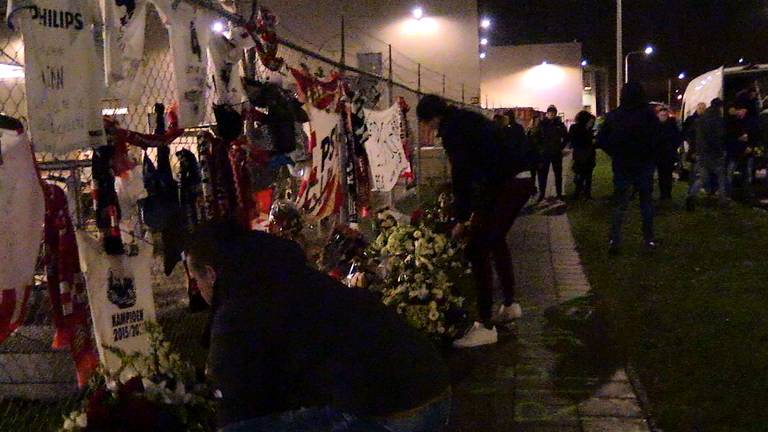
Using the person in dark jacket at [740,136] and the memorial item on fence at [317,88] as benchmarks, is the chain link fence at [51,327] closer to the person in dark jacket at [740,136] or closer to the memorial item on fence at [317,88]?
the memorial item on fence at [317,88]

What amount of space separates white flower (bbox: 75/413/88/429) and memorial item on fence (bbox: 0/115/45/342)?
36cm

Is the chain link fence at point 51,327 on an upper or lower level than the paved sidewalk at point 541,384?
upper

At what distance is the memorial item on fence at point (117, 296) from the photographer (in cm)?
314

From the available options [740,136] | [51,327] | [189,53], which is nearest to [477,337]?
[51,327]

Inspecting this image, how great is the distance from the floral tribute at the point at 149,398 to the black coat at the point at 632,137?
6477 mm

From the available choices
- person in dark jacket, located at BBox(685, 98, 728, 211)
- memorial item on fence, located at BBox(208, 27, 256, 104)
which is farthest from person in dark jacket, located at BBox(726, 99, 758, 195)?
memorial item on fence, located at BBox(208, 27, 256, 104)

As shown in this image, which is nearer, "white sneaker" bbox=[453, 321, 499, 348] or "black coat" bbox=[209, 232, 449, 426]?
"black coat" bbox=[209, 232, 449, 426]

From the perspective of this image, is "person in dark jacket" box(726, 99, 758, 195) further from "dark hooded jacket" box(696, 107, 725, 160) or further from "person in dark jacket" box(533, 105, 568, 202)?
"person in dark jacket" box(533, 105, 568, 202)

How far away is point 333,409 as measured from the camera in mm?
2123

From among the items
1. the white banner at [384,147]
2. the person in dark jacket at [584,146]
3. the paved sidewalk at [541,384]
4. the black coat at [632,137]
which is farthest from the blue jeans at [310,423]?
the person in dark jacket at [584,146]

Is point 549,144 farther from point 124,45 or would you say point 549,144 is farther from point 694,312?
point 124,45

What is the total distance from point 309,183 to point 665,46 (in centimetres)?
5288

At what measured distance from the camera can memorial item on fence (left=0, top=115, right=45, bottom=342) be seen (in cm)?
246

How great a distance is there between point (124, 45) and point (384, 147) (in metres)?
5.26
